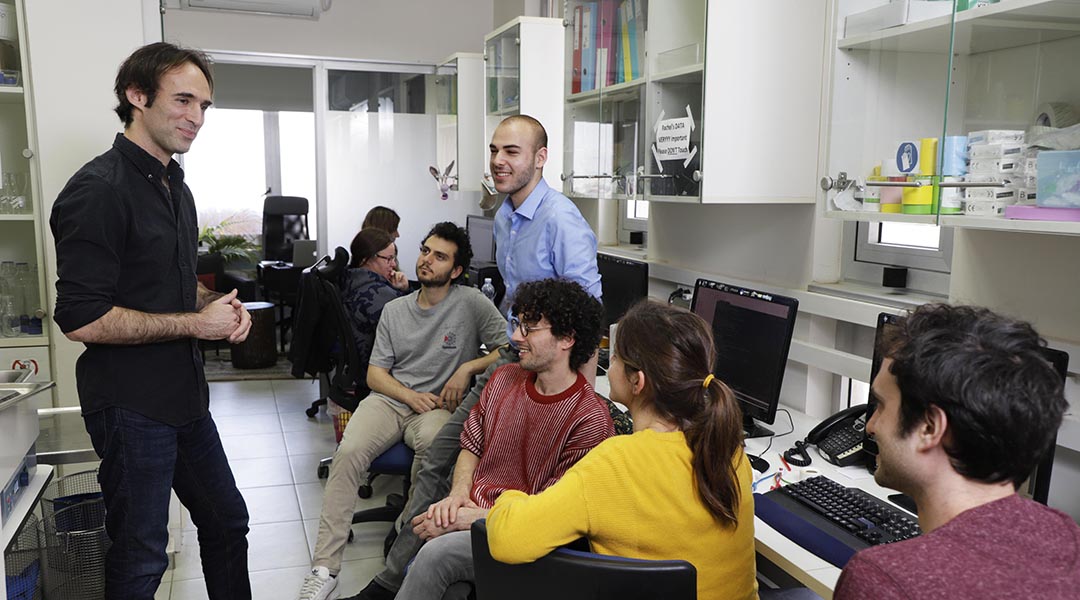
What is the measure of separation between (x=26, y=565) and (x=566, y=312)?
164 cm

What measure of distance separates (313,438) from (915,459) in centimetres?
396

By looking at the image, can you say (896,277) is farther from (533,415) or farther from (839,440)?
(533,415)

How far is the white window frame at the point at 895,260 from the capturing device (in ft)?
7.94

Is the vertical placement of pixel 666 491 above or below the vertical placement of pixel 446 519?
above

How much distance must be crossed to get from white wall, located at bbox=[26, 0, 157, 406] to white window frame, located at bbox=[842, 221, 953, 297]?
2.43 metres

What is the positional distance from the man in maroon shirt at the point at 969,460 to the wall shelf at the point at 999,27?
2.55 ft

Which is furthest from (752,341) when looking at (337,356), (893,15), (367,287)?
(337,356)

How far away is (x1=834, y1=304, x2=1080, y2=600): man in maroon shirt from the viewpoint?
925 millimetres

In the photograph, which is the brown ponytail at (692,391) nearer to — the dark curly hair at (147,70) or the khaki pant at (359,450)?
the dark curly hair at (147,70)

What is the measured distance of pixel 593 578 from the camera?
132 centimetres

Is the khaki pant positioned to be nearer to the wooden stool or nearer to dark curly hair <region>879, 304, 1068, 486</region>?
dark curly hair <region>879, 304, 1068, 486</region>

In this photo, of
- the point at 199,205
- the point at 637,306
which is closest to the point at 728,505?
the point at 637,306

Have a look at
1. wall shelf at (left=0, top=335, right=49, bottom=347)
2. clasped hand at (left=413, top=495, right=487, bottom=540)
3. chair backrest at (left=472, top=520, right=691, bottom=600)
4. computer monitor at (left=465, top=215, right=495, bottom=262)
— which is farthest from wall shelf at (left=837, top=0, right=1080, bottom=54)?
computer monitor at (left=465, top=215, right=495, bottom=262)

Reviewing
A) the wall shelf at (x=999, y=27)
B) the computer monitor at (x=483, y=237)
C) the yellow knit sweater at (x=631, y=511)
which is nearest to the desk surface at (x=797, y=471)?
the yellow knit sweater at (x=631, y=511)
